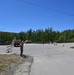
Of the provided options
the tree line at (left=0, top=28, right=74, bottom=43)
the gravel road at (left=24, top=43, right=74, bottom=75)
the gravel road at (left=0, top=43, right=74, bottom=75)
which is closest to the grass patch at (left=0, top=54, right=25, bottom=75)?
the gravel road at (left=0, top=43, right=74, bottom=75)

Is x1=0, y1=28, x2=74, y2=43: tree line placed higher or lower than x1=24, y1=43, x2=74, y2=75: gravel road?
higher

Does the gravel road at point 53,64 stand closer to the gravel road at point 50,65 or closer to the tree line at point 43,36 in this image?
the gravel road at point 50,65

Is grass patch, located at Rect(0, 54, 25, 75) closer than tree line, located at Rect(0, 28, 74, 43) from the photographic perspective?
Yes

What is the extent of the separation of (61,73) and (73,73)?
2.14ft

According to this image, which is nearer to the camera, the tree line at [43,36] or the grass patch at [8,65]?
the grass patch at [8,65]

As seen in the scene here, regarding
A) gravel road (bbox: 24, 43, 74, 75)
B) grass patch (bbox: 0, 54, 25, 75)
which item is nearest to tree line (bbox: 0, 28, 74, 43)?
gravel road (bbox: 24, 43, 74, 75)

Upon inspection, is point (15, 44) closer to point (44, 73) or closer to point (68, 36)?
point (44, 73)

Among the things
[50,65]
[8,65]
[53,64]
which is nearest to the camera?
[8,65]

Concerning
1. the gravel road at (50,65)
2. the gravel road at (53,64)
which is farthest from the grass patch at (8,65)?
the gravel road at (53,64)

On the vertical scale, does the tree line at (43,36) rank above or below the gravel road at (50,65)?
above

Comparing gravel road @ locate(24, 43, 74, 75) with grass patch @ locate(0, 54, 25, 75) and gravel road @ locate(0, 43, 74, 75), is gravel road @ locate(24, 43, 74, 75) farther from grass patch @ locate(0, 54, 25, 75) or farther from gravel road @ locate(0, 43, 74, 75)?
grass patch @ locate(0, 54, 25, 75)

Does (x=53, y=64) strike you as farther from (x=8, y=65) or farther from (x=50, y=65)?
(x=8, y=65)

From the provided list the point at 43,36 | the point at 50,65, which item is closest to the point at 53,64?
the point at 50,65

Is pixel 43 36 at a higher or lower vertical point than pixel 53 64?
→ higher
